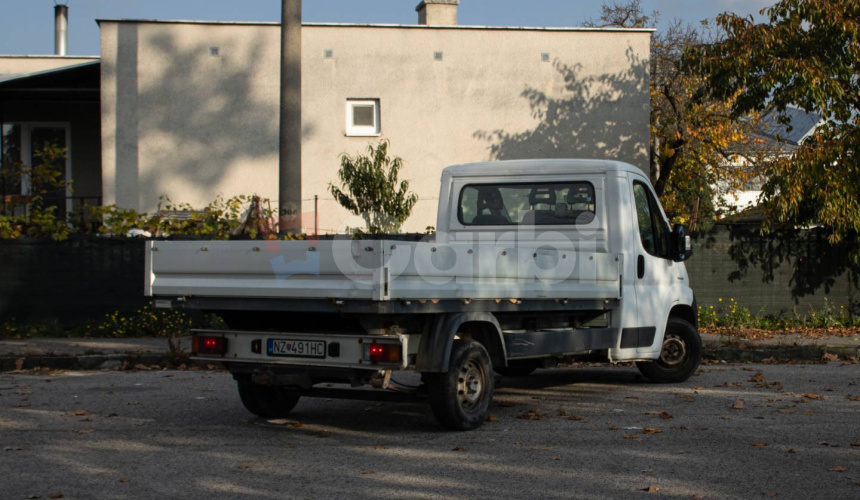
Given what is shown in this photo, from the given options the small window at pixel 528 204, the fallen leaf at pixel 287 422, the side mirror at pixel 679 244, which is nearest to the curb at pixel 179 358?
the side mirror at pixel 679 244

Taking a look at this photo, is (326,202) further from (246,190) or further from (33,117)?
(33,117)

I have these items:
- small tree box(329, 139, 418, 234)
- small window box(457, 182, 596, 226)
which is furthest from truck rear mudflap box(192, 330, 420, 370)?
small tree box(329, 139, 418, 234)

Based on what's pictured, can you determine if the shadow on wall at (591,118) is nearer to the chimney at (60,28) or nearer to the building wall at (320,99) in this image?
the building wall at (320,99)

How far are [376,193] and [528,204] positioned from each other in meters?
9.03

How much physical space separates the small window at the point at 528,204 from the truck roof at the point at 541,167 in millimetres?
124

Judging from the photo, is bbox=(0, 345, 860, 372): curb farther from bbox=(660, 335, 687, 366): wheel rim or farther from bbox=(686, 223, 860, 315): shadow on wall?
bbox=(686, 223, 860, 315): shadow on wall

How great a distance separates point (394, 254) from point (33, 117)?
19219 mm

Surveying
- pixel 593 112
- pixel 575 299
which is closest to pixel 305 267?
pixel 575 299

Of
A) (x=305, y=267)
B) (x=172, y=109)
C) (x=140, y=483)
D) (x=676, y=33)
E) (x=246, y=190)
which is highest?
(x=676, y=33)

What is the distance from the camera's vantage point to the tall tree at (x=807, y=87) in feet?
53.6

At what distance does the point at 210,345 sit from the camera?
7.84 m

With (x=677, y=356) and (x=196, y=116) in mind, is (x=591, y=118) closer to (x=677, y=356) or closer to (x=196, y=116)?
(x=196, y=116)

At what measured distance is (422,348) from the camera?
738 centimetres

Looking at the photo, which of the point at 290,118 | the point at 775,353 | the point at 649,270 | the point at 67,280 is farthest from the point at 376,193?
the point at 649,270
